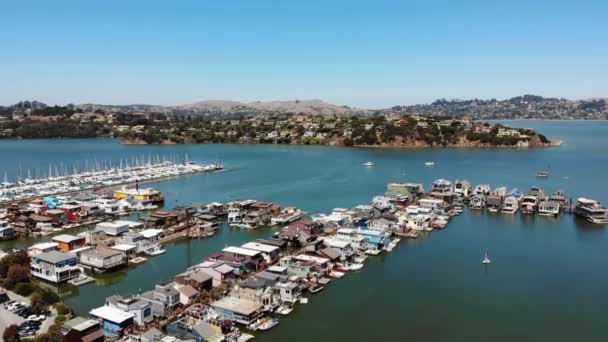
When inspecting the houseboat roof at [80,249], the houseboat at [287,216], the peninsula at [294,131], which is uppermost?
the peninsula at [294,131]

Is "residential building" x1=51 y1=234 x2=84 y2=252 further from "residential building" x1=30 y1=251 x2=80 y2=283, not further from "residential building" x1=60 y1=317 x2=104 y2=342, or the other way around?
"residential building" x1=60 y1=317 x2=104 y2=342

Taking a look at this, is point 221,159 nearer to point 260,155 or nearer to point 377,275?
point 260,155

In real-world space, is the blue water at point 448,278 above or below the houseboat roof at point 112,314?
below

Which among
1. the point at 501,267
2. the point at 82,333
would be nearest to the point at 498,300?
the point at 501,267

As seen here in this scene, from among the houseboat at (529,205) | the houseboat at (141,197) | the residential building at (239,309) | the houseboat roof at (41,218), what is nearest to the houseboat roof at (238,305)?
the residential building at (239,309)

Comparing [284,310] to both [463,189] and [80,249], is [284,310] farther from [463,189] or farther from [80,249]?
[463,189]

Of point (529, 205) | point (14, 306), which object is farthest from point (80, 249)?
point (529, 205)

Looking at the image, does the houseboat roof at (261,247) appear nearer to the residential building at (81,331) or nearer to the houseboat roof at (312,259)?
the houseboat roof at (312,259)
